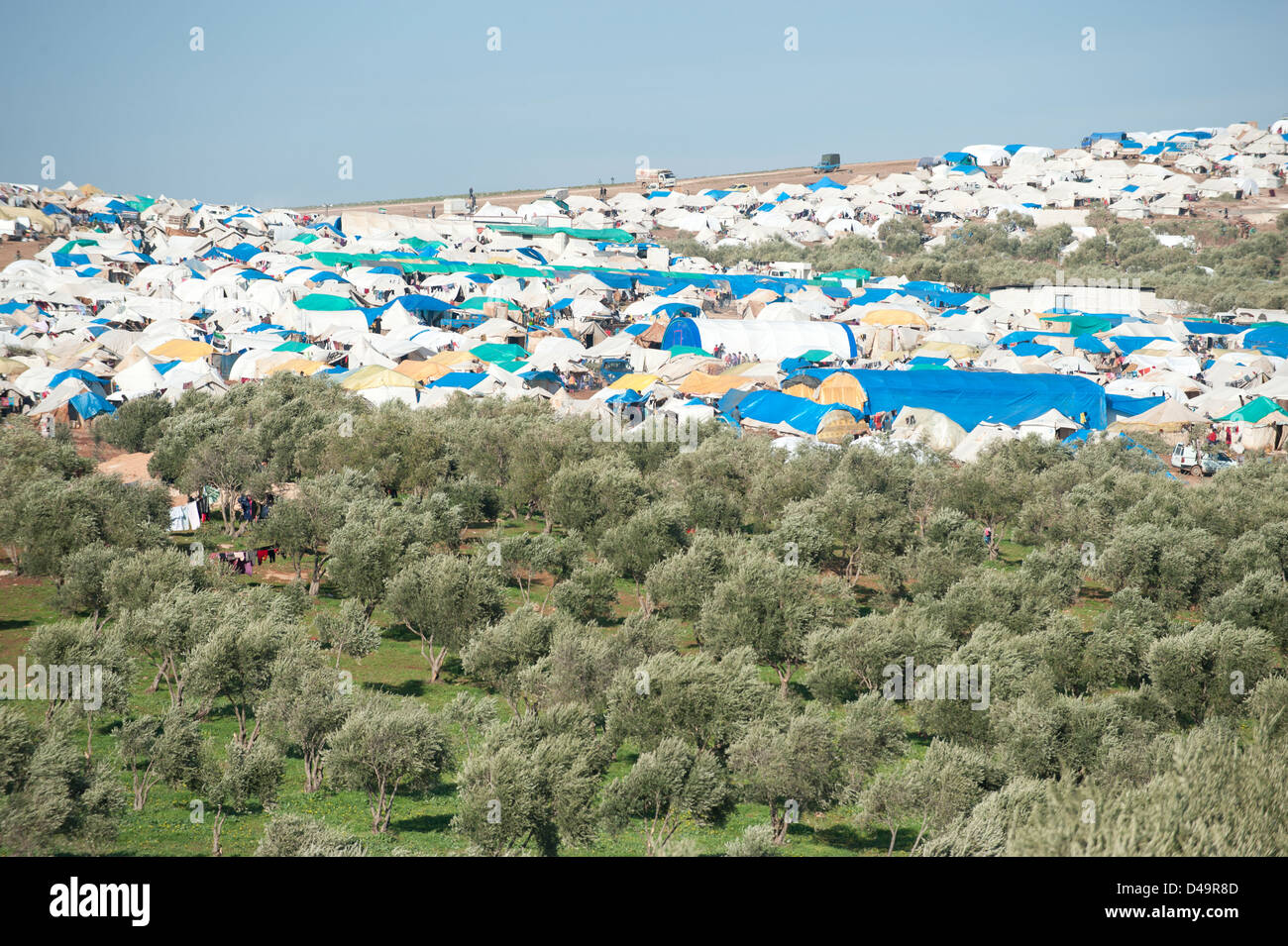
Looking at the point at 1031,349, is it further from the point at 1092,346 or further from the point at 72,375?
the point at 72,375

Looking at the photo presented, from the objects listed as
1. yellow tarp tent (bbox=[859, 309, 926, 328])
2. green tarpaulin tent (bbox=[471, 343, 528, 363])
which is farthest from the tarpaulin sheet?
yellow tarp tent (bbox=[859, 309, 926, 328])

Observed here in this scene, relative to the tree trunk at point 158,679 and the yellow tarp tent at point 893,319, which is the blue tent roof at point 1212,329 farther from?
the tree trunk at point 158,679

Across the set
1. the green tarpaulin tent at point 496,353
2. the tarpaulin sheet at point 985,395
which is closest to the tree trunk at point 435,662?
the tarpaulin sheet at point 985,395

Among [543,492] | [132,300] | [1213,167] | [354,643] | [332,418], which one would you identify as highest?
[1213,167]

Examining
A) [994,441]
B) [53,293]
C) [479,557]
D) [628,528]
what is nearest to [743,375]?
[994,441]

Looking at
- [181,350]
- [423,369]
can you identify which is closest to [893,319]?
[423,369]
